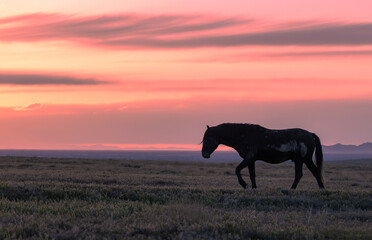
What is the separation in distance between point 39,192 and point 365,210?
1037 cm

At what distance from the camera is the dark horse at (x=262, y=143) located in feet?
67.0

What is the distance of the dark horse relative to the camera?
20422 mm

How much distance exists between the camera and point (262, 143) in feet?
67.1

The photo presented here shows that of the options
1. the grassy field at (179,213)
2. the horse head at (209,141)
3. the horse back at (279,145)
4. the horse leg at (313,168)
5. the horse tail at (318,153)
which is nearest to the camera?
the grassy field at (179,213)

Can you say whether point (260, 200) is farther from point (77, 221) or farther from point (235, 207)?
point (77, 221)

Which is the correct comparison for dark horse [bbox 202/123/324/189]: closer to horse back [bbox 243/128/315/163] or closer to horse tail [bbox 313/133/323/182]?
horse back [bbox 243/128/315/163]

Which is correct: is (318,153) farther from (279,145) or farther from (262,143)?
(262,143)

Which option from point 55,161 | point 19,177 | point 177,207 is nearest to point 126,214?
Answer: point 177,207

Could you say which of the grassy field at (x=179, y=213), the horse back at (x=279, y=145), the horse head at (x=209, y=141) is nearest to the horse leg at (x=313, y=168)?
the horse back at (x=279, y=145)

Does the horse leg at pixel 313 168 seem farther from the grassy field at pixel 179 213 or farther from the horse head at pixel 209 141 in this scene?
the horse head at pixel 209 141

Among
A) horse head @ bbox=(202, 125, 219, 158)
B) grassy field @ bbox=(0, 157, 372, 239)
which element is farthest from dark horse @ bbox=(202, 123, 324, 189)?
grassy field @ bbox=(0, 157, 372, 239)

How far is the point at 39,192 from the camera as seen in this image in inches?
691

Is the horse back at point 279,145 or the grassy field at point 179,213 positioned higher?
the horse back at point 279,145

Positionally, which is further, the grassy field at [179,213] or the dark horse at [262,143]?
the dark horse at [262,143]
